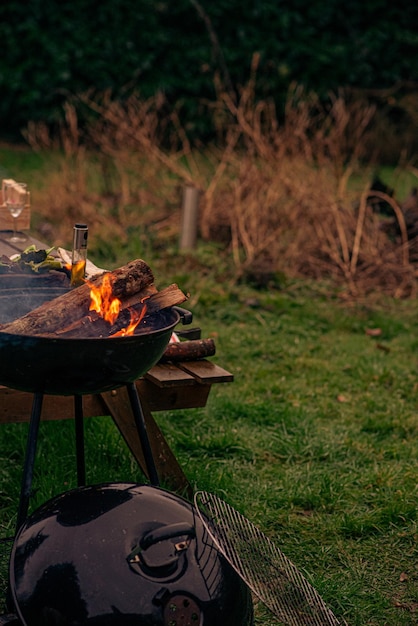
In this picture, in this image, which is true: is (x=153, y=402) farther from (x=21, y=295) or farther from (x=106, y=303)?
(x=106, y=303)

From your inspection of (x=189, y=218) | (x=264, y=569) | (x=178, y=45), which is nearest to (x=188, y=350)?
(x=264, y=569)

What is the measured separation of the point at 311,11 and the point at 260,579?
40.0 ft

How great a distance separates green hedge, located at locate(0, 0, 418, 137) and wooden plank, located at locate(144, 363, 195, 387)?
28.4ft

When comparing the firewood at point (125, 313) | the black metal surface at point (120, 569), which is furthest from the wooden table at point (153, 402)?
→ the black metal surface at point (120, 569)

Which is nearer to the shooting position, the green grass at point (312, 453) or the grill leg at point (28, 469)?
the grill leg at point (28, 469)

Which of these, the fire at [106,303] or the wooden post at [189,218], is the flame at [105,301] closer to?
the fire at [106,303]

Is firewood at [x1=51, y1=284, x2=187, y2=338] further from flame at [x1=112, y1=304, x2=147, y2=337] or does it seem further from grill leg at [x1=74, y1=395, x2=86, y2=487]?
grill leg at [x1=74, y1=395, x2=86, y2=487]

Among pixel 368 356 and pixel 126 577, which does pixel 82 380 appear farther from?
pixel 368 356

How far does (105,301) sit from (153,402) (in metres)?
0.93

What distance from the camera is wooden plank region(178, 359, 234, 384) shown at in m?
3.27

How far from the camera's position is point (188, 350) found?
3420 mm

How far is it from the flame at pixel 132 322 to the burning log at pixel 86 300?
31mm

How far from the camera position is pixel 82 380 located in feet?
7.72

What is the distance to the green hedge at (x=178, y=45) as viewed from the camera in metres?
11.9
